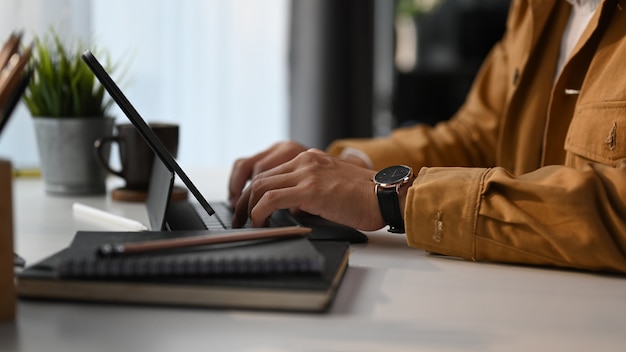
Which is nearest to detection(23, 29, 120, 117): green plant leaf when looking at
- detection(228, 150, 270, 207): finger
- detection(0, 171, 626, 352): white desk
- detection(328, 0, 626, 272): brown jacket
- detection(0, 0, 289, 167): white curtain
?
detection(228, 150, 270, 207): finger

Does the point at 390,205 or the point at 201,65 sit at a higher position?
the point at 201,65

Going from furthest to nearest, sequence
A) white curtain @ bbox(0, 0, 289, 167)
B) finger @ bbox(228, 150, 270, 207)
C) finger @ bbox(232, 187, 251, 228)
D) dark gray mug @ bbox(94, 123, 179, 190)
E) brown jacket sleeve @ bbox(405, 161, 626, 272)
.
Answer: white curtain @ bbox(0, 0, 289, 167), dark gray mug @ bbox(94, 123, 179, 190), finger @ bbox(228, 150, 270, 207), finger @ bbox(232, 187, 251, 228), brown jacket sleeve @ bbox(405, 161, 626, 272)

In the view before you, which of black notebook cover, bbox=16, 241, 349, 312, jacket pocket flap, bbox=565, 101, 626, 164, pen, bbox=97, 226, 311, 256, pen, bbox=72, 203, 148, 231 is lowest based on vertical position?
pen, bbox=72, 203, 148, 231

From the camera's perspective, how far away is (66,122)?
4.45ft

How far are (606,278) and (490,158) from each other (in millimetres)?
826

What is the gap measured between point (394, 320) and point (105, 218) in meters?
0.58

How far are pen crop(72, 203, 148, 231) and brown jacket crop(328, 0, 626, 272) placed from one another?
365 millimetres

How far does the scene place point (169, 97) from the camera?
2928mm

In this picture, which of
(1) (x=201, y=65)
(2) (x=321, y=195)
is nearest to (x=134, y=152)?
(2) (x=321, y=195)

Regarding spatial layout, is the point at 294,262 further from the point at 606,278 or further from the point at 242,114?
the point at 242,114

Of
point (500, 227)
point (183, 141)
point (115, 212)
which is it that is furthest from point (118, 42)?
point (500, 227)

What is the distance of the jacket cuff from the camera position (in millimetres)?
911

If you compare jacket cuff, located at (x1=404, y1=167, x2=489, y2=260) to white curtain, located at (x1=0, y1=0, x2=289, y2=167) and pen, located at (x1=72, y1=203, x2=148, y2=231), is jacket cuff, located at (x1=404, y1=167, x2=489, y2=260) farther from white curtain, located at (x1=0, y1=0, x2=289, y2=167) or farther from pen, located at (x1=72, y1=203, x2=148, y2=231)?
white curtain, located at (x1=0, y1=0, x2=289, y2=167)

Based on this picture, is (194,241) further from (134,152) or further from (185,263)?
(134,152)
